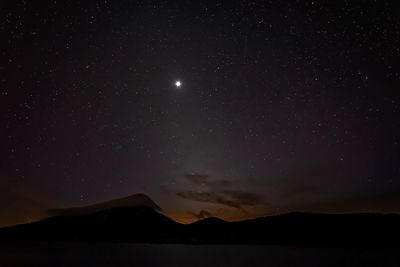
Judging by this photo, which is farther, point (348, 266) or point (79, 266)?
point (348, 266)

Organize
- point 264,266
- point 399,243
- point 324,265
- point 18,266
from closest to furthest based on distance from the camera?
point 18,266 → point 264,266 → point 324,265 → point 399,243

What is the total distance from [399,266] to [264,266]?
2434cm

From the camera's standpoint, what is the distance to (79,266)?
69.2 m

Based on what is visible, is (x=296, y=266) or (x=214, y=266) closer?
(x=214, y=266)

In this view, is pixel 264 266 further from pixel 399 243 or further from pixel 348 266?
pixel 399 243

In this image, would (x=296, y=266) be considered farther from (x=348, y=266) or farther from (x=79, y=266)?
(x=79, y=266)

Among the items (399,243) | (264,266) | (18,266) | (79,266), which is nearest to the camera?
(18,266)

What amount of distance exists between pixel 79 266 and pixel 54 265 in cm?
663

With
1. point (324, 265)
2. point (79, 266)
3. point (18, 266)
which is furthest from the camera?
point (324, 265)

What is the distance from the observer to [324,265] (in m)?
82.5

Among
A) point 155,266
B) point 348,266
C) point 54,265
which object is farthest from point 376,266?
point 54,265

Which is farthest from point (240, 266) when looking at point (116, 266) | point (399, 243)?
point (399, 243)

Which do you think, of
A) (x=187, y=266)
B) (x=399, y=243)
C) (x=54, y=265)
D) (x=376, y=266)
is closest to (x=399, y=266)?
(x=376, y=266)

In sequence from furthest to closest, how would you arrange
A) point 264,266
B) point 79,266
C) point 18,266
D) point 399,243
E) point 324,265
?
point 399,243 → point 324,265 → point 264,266 → point 79,266 → point 18,266
